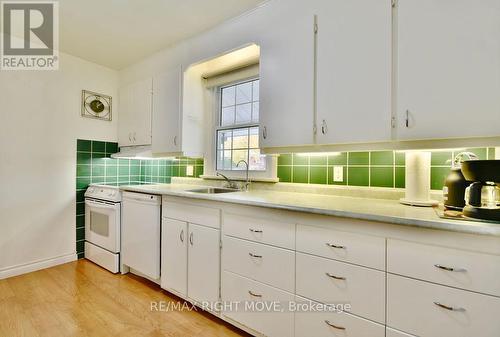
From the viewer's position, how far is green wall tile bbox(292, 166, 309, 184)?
2.08 meters

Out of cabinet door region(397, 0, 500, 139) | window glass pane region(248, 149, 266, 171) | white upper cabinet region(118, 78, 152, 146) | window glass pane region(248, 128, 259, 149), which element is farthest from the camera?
white upper cabinet region(118, 78, 152, 146)

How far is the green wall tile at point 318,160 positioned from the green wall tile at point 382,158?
1.11 feet

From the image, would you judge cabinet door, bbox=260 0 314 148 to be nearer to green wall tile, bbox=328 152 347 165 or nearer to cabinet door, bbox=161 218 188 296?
green wall tile, bbox=328 152 347 165

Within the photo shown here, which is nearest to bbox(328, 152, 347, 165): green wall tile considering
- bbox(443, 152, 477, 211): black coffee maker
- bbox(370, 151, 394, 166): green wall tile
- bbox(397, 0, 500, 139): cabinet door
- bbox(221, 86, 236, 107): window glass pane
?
bbox(370, 151, 394, 166): green wall tile

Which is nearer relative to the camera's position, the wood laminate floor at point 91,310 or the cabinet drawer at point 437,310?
the cabinet drawer at point 437,310

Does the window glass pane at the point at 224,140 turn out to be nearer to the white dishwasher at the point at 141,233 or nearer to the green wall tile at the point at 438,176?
the white dishwasher at the point at 141,233

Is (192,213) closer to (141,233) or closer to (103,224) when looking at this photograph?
(141,233)

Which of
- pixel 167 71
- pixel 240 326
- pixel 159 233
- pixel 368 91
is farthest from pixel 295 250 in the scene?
pixel 167 71

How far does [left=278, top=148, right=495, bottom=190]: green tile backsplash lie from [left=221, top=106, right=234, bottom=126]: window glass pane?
0.80 m

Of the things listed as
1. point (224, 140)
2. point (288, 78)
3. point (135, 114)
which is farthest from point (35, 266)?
point (288, 78)

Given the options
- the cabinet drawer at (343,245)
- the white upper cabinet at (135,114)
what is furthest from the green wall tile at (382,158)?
the white upper cabinet at (135,114)

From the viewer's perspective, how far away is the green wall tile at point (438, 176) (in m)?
1.55

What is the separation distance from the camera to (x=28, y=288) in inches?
90.5

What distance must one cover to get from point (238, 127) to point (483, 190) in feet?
6.45
